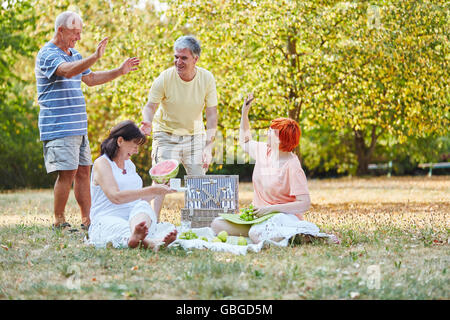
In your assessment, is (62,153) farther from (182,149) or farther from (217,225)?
(217,225)

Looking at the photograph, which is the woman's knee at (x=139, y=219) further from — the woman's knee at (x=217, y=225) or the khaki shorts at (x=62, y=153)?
the khaki shorts at (x=62, y=153)

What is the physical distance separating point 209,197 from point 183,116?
2.96ft

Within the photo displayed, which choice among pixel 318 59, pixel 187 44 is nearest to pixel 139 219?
pixel 187 44

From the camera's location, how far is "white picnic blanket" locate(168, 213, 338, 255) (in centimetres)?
465

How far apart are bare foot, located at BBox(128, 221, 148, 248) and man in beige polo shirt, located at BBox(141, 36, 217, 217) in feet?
5.12

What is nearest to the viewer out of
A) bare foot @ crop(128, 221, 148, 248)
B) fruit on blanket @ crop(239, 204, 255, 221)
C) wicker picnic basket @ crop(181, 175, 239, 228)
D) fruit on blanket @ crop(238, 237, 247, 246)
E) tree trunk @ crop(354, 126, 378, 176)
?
bare foot @ crop(128, 221, 148, 248)

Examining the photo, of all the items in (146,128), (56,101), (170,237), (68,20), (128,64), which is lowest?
(170,237)

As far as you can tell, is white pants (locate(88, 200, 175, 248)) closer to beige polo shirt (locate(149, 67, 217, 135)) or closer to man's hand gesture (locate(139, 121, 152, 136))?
man's hand gesture (locate(139, 121, 152, 136))

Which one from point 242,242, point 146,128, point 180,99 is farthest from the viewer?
point 180,99

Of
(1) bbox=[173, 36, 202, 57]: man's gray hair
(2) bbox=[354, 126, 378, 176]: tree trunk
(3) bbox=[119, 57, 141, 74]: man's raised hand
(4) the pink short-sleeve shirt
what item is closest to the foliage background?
(1) bbox=[173, 36, 202, 57]: man's gray hair

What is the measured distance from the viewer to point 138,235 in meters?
4.50

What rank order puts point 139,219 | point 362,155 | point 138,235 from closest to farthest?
point 138,235
point 139,219
point 362,155

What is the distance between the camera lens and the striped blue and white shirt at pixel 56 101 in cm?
575

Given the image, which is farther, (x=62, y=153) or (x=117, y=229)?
(x=62, y=153)
